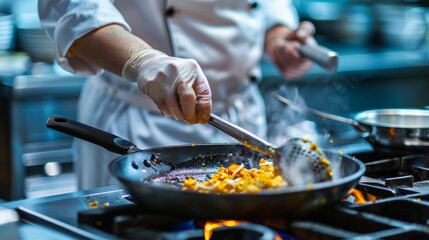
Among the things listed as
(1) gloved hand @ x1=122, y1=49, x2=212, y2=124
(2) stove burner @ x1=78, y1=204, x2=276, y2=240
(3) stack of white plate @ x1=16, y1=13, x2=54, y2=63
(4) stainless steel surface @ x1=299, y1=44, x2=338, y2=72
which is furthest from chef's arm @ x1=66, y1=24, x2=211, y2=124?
(3) stack of white plate @ x1=16, y1=13, x2=54, y2=63

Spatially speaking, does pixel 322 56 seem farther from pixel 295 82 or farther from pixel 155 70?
pixel 295 82

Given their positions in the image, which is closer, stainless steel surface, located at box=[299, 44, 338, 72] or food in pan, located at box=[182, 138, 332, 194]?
food in pan, located at box=[182, 138, 332, 194]

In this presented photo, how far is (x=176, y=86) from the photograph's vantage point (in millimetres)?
1548

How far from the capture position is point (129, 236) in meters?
1.11

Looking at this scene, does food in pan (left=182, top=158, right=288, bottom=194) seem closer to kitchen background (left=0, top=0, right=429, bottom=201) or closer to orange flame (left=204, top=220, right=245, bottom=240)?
orange flame (left=204, top=220, right=245, bottom=240)

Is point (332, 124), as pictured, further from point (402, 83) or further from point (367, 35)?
point (367, 35)

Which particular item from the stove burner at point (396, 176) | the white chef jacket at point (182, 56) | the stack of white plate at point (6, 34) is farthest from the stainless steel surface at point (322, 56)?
the stack of white plate at point (6, 34)

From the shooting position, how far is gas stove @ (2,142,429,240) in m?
1.11

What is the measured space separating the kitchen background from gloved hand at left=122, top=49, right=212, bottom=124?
0.53 m

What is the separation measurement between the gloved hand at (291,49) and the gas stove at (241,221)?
105 centimetres

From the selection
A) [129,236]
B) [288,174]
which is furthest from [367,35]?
[129,236]

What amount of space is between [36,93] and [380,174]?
71.2 inches

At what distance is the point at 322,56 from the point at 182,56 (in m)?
0.46

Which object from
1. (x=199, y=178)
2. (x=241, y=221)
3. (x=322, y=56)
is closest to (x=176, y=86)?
(x=199, y=178)
